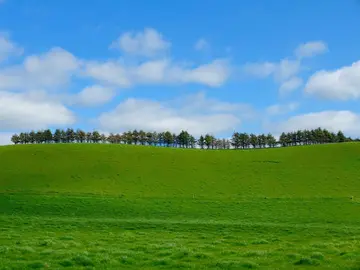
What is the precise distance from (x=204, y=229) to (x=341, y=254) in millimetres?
13792

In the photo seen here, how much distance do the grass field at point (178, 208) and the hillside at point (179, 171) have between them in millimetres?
175

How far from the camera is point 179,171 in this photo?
213ft

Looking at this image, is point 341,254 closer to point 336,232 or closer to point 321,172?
point 336,232

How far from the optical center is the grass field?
1564cm

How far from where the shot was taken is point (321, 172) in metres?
63.7

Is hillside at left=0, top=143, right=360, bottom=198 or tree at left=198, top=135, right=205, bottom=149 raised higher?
tree at left=198, top=135, right=205, bottom=149

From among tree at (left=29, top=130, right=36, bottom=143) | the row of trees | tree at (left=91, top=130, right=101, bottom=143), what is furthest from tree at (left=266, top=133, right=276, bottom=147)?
tree at (left=29, top=130, right=36, bottom=143)

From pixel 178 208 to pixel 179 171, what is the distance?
75.5ft

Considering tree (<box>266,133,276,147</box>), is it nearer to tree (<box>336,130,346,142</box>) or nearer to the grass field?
tree (<box>336,130,346,142</box>)

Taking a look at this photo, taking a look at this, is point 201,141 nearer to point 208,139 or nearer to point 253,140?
point 208,139

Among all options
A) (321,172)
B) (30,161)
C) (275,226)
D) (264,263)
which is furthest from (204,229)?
(30,161)

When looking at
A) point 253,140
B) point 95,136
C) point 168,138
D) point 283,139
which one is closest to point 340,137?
point 283,139

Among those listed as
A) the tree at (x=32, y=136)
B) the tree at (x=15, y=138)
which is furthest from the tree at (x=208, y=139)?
the tree at (x=15, y=138)

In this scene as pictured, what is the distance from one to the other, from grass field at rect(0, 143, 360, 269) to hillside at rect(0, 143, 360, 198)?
0.18m
